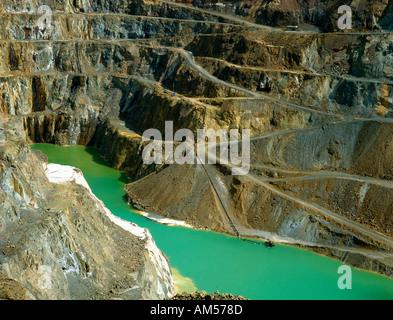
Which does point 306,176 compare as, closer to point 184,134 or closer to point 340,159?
point 340,159

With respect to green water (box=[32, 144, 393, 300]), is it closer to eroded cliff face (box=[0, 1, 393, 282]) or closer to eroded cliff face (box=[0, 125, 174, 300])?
eroded cliff face (box=[0, 1, 393, 282])

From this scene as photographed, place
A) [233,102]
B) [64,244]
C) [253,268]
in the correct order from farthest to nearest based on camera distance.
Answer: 1. [233,102]
2. [253,268]
3. [64,244]

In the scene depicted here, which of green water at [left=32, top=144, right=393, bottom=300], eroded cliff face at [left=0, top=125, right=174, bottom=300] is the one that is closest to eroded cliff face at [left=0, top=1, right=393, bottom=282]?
green water at [left=32, top=144, right=393, bottom=300]

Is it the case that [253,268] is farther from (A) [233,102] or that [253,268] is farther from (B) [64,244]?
(A) [233,102]

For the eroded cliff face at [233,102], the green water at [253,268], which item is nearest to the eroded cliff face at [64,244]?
the green water at [253,268]

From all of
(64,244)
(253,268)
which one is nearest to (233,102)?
(253,268)

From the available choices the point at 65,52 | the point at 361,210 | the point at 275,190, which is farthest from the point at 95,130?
the point at 361,210
